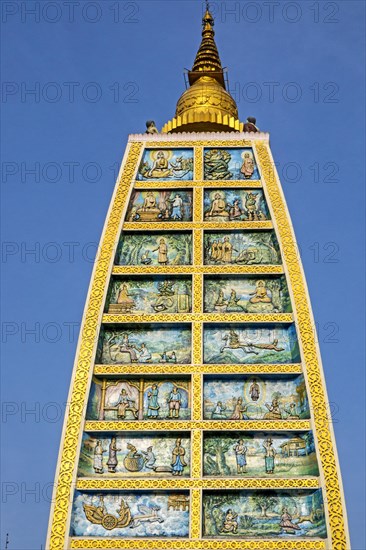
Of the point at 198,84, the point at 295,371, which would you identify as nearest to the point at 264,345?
the point at 295,371

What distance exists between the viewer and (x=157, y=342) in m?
22.3

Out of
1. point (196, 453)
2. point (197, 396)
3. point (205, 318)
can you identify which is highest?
point (205, 318)

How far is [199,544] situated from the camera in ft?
63.6

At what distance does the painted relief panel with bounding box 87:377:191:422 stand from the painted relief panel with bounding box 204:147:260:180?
6456mm

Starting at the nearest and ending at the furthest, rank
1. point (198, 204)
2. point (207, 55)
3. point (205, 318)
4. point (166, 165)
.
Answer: point (205, 318), point (198, 204), point (166, 165), point (207, 55)

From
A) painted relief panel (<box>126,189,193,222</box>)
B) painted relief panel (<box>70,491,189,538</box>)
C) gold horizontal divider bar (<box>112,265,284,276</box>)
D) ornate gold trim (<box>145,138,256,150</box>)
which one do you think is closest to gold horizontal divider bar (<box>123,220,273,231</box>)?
painted relief panel (<box>126,189,193,222</box>)

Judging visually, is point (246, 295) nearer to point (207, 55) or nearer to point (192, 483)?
point (192, 483)

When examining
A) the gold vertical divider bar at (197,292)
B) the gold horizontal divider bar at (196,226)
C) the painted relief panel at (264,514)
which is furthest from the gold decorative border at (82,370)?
the painted relief panel at (264,514)

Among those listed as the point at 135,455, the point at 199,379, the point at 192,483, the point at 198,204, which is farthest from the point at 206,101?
the point at 192,483

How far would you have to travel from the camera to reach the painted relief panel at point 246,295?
74.5ft

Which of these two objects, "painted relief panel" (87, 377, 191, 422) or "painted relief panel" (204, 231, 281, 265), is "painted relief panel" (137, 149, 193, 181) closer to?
"painted relief panel" (204, 231, 281, 265)

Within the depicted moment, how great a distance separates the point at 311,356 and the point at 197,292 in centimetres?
328

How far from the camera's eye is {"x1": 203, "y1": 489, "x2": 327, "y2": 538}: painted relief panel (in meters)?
19.8

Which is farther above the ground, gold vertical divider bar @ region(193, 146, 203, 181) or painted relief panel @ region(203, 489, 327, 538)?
gold vertical divider bar @ region(193, 146, 203, 181)
